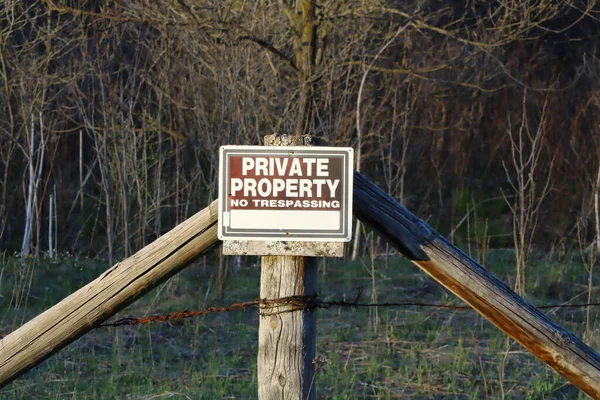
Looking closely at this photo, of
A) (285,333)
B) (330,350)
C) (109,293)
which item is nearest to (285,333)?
(285,333)

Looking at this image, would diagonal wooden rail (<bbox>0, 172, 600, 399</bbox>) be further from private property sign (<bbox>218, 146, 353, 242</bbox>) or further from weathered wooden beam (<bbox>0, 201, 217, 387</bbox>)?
private property sign (<bbox>218, 146, 353, 242</bbox>)

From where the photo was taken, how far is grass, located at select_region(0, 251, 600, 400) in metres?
5.05

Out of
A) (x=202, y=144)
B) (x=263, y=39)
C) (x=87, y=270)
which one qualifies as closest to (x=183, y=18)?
(x=263, y=39)

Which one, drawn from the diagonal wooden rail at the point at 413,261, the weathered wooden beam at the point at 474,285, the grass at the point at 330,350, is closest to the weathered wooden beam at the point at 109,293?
the diagonal wooden rail at the point at 413,261

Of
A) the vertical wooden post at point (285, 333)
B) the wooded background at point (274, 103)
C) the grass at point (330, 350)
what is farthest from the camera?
the wooded background at point (274, 103)

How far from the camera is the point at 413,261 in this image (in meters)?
2.57

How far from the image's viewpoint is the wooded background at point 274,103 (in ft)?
26.6

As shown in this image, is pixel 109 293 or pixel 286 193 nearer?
pixel 286 193

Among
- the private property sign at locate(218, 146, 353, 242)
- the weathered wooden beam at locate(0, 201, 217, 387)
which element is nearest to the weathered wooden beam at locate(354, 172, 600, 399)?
the private property sign at locate(218, 146, 353, 242)

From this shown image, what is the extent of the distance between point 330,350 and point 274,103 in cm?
402

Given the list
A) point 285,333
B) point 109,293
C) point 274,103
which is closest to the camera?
point 285,333

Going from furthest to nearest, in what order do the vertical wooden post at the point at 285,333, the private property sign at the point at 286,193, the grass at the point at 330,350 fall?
1. the grass at the point at 330,350
2. the vertical wooden post at the point at 285,333
3. the private property sign at the point at 286,193

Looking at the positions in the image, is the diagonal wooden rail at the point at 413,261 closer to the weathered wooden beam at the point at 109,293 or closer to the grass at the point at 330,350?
the weathered wooden beam at the point at 109,293

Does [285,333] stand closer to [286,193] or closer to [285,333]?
[285,333]
